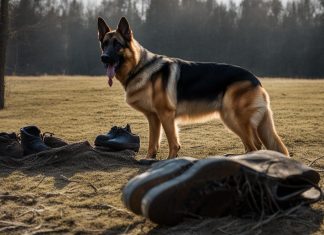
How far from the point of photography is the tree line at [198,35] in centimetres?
6175

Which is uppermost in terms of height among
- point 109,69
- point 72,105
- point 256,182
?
point 109,69

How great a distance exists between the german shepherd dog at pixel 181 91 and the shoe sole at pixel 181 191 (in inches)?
123

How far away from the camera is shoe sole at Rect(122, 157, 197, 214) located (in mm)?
3219

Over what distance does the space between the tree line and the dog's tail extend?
54.0 metres

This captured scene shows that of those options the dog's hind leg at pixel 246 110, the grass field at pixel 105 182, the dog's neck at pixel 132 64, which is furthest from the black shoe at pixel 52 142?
the dog's hind leg at pixel 246 110

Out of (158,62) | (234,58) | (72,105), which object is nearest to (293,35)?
(234,58)

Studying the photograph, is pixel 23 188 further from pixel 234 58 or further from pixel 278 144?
pixel 234 58

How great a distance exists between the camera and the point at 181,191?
3137 mm

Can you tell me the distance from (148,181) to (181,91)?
11.3 feet

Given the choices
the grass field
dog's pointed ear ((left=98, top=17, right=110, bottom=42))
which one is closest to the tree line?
the grass field

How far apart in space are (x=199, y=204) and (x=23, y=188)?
2.19 m

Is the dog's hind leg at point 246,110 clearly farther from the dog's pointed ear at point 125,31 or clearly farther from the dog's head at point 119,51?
the dog's pointed ear at point 125,31

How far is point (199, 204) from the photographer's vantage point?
129 inches

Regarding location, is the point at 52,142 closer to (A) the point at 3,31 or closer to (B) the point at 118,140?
(B) the point at 118,140
